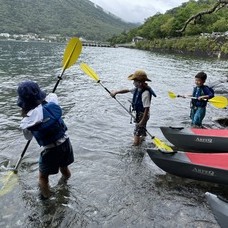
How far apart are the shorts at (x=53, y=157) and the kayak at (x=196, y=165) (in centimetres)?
187

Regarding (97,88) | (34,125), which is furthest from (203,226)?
(97,88)

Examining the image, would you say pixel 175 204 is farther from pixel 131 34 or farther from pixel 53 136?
pixel 131 34

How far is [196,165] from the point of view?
557 centimetres

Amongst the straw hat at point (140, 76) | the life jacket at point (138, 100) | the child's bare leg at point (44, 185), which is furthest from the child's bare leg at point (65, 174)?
the straw hat at point (140, 76)

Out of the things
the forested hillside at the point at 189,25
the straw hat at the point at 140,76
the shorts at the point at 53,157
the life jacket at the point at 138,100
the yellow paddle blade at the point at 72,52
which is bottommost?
the forested hillside at the point at 189,25

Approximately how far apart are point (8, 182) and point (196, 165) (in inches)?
137

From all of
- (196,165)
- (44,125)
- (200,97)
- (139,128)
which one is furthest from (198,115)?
(44,125)

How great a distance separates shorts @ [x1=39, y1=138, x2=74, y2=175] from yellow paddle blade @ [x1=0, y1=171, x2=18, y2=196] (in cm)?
116

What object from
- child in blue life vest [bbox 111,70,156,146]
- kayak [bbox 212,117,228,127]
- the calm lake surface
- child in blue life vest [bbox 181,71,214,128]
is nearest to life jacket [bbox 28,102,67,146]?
the calm lake surface

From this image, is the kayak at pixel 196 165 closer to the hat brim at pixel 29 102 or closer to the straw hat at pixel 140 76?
the straw hat at pixel 140 76

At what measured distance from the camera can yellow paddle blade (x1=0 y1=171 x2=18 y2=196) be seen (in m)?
5.63

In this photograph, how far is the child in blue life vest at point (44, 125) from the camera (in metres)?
4.29

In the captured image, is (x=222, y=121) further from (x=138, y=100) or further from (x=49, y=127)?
(x=49, y=127)

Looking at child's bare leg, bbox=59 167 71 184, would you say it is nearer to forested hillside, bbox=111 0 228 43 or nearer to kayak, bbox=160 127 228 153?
kayak, bbox=160 127 228 153
